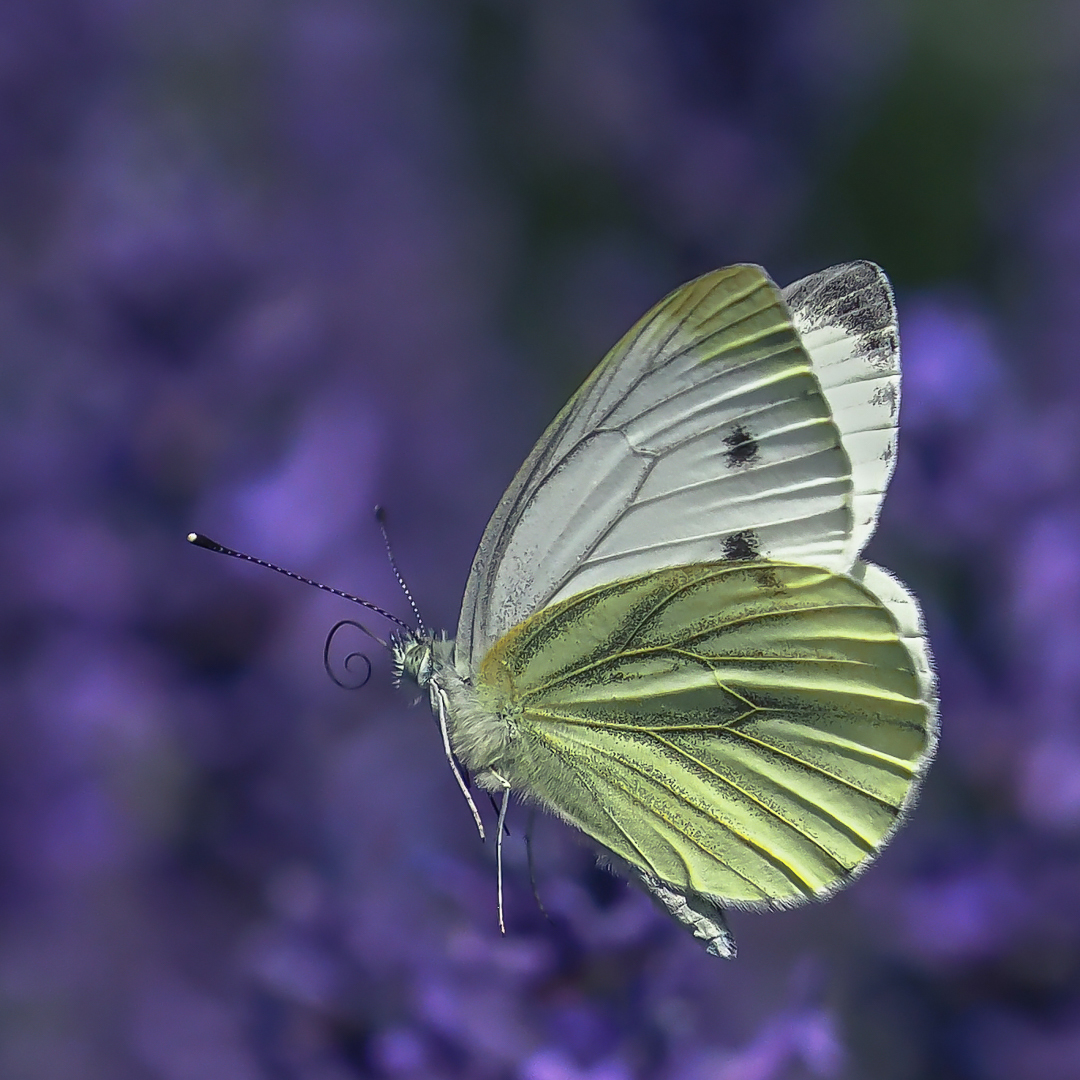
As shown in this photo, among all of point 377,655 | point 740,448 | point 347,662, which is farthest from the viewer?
point 377,655

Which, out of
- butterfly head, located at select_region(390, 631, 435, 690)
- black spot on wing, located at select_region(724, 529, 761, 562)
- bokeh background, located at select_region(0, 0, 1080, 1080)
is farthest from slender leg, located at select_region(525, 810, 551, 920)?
black spot on wing, located at select_region(724, 529, 761, 562)

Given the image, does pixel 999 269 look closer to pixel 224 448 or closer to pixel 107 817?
pixel 224 448

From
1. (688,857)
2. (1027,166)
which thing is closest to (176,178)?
(688,857)

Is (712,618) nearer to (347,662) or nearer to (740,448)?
(740,448)

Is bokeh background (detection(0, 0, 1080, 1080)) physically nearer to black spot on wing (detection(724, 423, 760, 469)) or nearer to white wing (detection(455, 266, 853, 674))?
white wing (detection(455, 266, 853, 674))

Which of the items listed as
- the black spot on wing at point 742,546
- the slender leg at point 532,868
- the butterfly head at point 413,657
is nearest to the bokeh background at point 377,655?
the slender leg at point 532,868

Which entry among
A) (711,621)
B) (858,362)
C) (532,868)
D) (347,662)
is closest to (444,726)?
(532,868)
